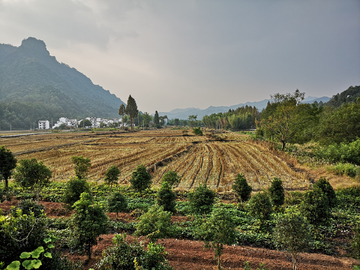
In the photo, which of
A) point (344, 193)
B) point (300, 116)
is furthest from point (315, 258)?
point (300, 116)

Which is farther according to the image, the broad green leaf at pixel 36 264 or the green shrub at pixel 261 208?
the green shrub at pixel 261 208

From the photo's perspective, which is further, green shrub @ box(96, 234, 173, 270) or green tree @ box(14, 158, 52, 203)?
green tree @ box(14, 158, 52, 203)

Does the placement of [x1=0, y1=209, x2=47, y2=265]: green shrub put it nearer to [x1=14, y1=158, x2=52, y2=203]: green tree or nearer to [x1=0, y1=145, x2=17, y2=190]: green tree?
[x1=14, y1=158, x2=52, y2=203]: green tree

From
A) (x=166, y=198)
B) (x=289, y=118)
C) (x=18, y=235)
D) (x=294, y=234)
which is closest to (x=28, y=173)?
(x=166, y=198)

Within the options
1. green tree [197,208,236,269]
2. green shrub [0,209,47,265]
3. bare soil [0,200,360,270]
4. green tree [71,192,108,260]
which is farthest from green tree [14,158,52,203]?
green tree [197,208,236,269]

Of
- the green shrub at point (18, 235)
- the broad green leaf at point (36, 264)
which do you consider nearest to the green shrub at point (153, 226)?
the green shrub at point (18, 235)

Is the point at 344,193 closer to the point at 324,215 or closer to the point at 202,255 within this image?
the point at 324,215

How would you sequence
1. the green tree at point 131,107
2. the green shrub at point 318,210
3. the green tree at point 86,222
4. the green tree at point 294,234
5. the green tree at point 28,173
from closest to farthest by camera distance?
the green tree at point 86,222
the green tree at point 294,234
the green shrub at point 318,210
the green tree at point 28,173
the green tree at point 131,107

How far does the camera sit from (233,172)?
67.8 ft

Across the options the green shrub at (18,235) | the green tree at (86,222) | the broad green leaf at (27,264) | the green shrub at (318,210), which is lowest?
the green shrub at (318,210)

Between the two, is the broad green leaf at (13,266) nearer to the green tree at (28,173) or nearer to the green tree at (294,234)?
the green tree at (294,234)

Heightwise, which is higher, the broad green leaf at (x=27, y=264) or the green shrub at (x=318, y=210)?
the broad green leaf at (x=27, y=264)

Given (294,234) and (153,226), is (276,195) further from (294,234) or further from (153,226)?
(153,226)

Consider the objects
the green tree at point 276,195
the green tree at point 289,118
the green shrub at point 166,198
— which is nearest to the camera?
the green shrub at point 166,198
